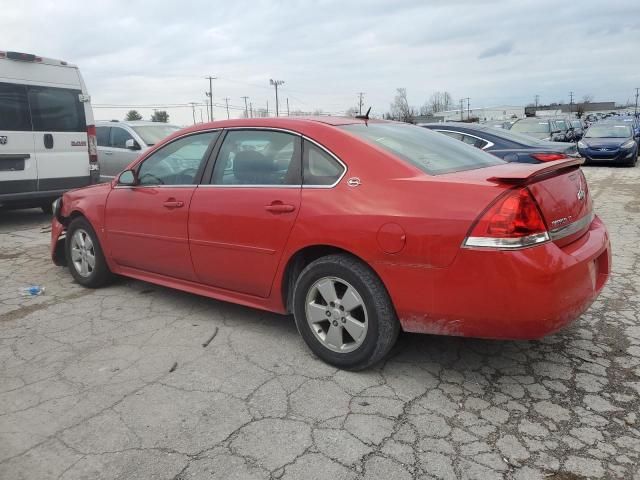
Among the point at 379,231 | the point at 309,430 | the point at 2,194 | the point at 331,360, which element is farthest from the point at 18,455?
the point at 2,194

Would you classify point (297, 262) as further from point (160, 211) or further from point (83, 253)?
point (83, 253)

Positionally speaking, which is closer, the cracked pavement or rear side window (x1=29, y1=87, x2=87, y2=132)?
the cracked pavement

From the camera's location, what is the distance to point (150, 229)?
4.23 metres

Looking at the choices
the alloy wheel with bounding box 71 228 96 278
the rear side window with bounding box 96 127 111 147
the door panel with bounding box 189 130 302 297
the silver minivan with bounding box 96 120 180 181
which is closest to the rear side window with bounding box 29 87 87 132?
the silver minivan with bounding box 96 120 180 181

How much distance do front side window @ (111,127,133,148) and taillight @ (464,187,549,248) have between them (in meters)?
10.1

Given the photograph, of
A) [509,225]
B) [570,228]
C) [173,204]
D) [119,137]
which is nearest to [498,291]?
[509,225]

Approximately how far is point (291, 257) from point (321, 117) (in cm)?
115

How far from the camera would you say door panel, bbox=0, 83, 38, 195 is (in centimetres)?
738

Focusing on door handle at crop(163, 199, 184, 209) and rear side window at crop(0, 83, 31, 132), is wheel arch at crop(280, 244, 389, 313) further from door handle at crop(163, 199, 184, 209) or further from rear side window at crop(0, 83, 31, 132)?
rear side window at crop(0, 83, 31, 132)

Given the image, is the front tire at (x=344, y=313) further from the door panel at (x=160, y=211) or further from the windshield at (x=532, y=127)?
the windshield at (x=532, y=127)

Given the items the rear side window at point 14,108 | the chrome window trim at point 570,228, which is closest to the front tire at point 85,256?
the rear side window at point 14,108

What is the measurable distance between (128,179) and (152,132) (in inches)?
303

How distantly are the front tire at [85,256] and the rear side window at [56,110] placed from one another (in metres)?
3.54

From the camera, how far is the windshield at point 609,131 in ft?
58.7
